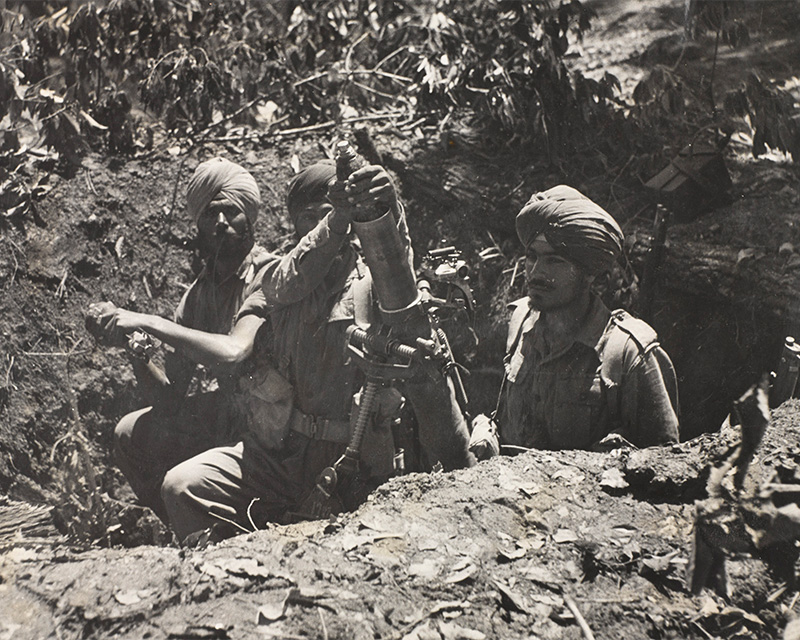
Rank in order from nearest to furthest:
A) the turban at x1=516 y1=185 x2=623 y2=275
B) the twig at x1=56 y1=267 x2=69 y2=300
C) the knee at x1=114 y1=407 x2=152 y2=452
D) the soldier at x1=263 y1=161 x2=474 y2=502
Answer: the turban at x1=516 y1=185 x2=623 y2=275
the soldier at x1=263 y1=161 x2=474 y2=502
the knee at x1=114 y1=407 x2=152 y2=452
the twig at x1=56 y1=267 x2=69 y2=300

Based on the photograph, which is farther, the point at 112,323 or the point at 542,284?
the point at 112,323

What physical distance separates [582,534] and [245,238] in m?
2.18

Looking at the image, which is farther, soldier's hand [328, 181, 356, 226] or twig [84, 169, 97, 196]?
twig [84, 169, 97, 196]

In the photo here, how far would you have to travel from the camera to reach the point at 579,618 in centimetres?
247

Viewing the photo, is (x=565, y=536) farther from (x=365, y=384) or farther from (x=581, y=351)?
(x=365, y=384)

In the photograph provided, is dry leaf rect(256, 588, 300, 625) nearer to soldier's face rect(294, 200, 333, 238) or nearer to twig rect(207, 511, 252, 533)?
twig rect(207, 511, 252, 533)

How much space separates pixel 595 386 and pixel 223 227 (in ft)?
6.36

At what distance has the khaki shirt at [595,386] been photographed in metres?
3.29

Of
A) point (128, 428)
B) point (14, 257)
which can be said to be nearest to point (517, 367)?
point (128, 428)

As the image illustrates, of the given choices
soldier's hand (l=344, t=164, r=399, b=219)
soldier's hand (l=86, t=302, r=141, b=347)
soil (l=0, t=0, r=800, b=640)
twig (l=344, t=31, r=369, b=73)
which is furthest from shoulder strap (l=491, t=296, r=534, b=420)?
twig (l=344, t=31, r=369, b=73)

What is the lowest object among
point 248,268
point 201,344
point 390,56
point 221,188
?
point 201,344

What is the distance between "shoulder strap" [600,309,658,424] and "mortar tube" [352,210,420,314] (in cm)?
84

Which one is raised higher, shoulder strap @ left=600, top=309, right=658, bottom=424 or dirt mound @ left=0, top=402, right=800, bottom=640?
shoulder strap @ left=600, top=309, right=658, bottom=424

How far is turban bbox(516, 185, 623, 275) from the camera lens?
3.25 meters
